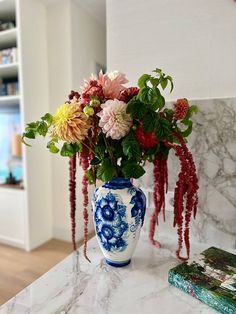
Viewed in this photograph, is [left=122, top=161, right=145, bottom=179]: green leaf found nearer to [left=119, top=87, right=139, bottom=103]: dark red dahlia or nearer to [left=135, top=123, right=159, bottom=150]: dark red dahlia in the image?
[left=135, top=123, right=159, bottom=150]: dark red dahlia

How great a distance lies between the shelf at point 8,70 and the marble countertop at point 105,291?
78.5 inches

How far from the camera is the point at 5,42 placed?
2.42m

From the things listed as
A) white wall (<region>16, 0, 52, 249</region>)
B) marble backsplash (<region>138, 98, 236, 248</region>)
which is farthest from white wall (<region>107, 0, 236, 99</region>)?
white wall (<region>16, 0, 52, 249</region>)

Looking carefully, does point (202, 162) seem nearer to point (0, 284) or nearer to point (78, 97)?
point (78, 97)

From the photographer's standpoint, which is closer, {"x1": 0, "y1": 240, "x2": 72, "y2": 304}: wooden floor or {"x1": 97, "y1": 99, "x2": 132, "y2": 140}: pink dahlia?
{"x1": 97, "y1": 99, "x2": 132, "y2": 140}: pink dahlia

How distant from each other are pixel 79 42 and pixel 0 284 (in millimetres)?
2170

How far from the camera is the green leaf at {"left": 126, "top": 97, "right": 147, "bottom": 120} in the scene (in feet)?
2.04

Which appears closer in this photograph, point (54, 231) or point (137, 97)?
point (137, 97)

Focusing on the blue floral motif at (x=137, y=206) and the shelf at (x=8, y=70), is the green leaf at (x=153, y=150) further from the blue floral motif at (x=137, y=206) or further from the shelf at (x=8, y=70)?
the shelf at (x=8, y=70)

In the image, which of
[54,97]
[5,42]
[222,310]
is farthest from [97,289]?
[5,42]

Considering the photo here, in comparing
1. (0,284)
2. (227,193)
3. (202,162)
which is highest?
(202,162)

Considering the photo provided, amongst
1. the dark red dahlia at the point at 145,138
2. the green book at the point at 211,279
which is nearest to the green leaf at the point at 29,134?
the dark red dahlia at the point at 145,138

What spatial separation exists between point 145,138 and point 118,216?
0.75 ft

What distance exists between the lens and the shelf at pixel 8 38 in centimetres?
218
